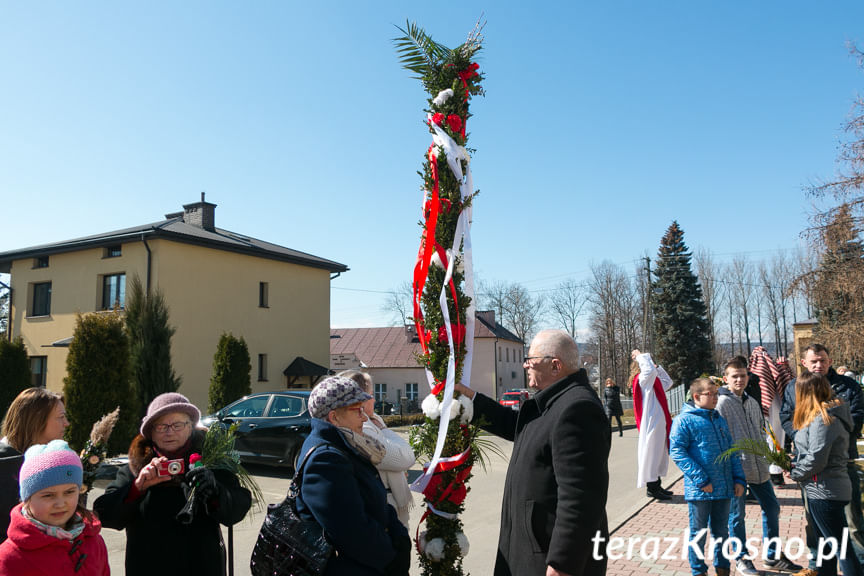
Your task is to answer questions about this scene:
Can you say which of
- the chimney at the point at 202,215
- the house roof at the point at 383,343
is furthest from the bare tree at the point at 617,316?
the chimney at the point at 202,215

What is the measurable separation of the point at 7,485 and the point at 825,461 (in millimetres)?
5553

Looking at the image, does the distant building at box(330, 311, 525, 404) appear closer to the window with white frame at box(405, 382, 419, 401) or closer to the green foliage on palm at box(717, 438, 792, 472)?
the window with white frame at box(405, 382, 419, 401)

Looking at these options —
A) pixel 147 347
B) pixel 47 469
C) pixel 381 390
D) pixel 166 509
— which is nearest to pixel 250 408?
pixel 147 347

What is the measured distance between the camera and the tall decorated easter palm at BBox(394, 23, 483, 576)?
11.7 feet

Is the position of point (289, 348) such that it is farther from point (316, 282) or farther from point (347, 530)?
point (347, 530)

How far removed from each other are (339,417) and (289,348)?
988 inches

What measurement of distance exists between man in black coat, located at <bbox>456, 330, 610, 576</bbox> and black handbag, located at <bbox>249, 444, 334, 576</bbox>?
105 centimetres

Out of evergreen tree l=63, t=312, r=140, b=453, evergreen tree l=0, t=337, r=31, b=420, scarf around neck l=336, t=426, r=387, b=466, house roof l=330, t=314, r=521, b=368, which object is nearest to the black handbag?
scarf around neck l=336, t=426, r=387, b=466

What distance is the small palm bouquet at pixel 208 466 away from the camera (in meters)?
3.15

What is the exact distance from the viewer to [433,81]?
3980mm

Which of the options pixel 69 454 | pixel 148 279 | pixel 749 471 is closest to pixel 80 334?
pixel 148 279

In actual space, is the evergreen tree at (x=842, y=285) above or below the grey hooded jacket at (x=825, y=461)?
above

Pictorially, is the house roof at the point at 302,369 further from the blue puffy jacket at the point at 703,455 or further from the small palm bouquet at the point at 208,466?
the small palm bouquet at the point at 208,466

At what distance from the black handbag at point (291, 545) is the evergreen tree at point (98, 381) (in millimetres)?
12330
